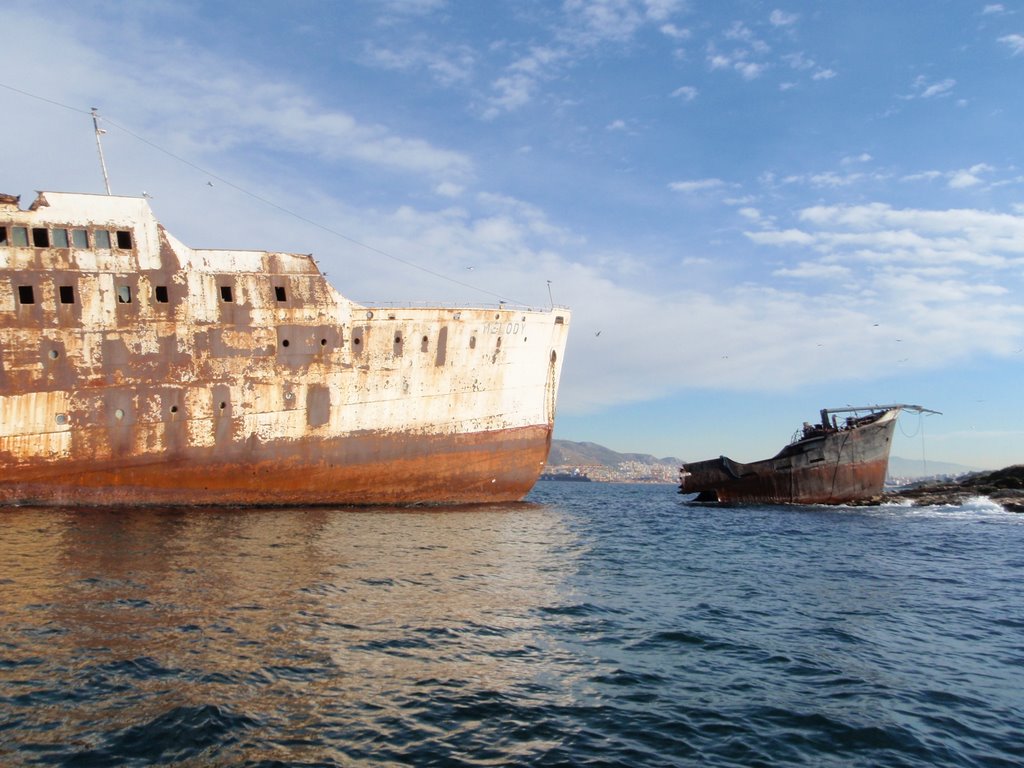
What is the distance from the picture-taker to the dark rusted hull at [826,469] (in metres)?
39.2

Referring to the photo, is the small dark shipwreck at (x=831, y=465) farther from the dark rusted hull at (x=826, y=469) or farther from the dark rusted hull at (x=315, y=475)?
the dark rusted hull at (x=315, y=475)

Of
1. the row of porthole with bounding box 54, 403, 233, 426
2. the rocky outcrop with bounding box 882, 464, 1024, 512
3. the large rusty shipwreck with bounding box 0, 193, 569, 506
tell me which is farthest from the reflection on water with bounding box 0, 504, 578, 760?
the rocky outcrop with bounding box 882, 464, 1024, 512

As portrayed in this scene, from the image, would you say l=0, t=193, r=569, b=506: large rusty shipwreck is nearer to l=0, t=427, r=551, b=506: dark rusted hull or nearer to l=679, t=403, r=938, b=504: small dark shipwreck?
l=0, t=427, r=551, b=506: dark rusted hull

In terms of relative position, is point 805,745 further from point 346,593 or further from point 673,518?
point 673,518

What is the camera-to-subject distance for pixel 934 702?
25.8 feet

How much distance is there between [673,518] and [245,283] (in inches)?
940

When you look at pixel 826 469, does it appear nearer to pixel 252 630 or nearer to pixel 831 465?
pixel 831 465

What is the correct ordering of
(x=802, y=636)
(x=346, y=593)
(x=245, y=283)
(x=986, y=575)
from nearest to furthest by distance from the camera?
(x=802, y=636), (x=346, y=593), (x=986, y=575), (x=245, y=283)

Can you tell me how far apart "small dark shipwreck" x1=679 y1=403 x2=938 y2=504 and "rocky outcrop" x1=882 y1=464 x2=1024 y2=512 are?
3443 mm

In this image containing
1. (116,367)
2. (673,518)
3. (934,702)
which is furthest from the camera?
(673,518)

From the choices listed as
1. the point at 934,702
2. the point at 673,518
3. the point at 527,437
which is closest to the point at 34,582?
the point at 934,702

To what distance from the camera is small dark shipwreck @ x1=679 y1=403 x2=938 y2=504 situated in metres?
39.1

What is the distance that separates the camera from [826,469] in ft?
130

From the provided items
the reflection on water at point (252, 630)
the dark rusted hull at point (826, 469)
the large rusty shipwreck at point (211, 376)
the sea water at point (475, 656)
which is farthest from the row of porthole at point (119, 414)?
the dark rusted hull at point (826, 469)
